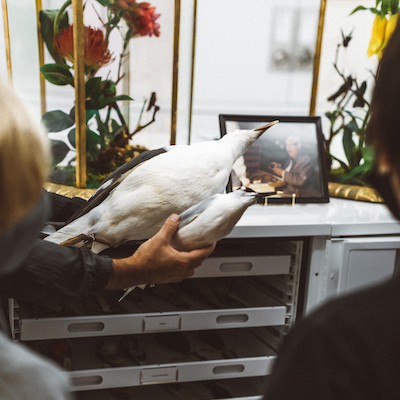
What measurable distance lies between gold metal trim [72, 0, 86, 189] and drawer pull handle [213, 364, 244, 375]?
75 centimetres

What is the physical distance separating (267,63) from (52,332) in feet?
4.05

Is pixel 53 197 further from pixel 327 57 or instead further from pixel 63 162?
pixel 327 57

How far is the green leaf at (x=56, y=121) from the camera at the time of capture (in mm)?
1366

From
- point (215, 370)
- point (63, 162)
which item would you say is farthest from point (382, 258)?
point (63, 162)

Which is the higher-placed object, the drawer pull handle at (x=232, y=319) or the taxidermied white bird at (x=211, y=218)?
the taxidermied white bird at (x=211, y=218)

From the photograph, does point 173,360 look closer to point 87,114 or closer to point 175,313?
point 175,313

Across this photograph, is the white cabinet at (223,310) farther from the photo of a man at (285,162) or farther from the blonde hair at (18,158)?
the blonde hair at (18,158)

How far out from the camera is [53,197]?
988 millimetres

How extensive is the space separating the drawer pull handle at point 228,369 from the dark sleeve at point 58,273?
0.76 meters

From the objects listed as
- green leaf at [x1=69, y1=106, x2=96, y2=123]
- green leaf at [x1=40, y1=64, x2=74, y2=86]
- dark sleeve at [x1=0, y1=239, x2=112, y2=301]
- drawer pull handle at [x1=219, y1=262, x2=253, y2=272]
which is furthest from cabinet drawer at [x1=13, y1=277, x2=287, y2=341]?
green leaf at [x1=40, y1=64, x2=74, y2=86]

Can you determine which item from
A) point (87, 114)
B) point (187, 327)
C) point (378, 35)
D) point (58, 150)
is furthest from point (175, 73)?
point (187, 327)

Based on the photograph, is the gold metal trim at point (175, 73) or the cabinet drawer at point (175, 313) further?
the gold metal trim at point (175, 73)

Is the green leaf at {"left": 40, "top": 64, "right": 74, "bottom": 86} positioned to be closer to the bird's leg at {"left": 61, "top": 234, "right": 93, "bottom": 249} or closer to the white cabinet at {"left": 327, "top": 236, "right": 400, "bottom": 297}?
the bird's leg at {"left": 61, "top": 234, "right": 93, "bottom": 249}

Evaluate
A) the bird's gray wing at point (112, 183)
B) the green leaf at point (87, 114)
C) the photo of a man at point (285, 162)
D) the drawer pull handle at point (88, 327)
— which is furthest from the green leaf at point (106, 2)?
the drawer pull handle at point (88, 327)
